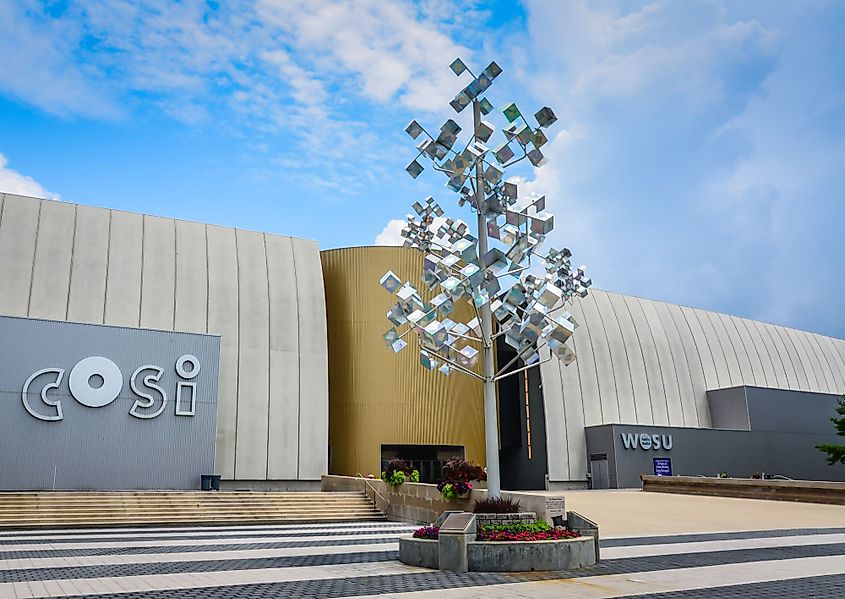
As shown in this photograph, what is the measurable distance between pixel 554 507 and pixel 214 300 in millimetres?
25003

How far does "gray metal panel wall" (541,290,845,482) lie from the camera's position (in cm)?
4053

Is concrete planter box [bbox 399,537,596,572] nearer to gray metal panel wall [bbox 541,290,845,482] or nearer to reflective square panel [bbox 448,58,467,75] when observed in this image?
reflective square panel [bbox 448,58,467,75]

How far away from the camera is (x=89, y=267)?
1298 inches

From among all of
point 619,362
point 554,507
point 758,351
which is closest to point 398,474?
point 554,507

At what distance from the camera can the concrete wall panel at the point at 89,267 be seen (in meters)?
32.2

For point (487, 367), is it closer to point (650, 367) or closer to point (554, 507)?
point (554, 507)

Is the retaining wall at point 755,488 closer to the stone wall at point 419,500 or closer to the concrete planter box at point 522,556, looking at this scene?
the stone wall at point 419,500

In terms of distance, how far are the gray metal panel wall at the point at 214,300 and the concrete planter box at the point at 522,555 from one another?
2396cm

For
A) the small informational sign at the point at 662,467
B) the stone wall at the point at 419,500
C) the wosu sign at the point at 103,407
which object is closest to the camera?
the stone wall at the point at 419,500

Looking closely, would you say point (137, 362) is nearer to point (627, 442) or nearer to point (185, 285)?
point (185, 285)

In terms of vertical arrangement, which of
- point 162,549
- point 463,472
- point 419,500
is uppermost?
point 463,472

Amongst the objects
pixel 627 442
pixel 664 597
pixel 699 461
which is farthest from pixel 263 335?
pixel 664 597

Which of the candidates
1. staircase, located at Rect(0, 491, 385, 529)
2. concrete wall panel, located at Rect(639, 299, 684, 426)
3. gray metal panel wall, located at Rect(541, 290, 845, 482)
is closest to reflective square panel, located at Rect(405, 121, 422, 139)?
staircase, located at Rect(0, 491, 385, 529)

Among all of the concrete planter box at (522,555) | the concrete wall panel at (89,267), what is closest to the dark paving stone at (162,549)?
the concrete planter box at (522,555)
